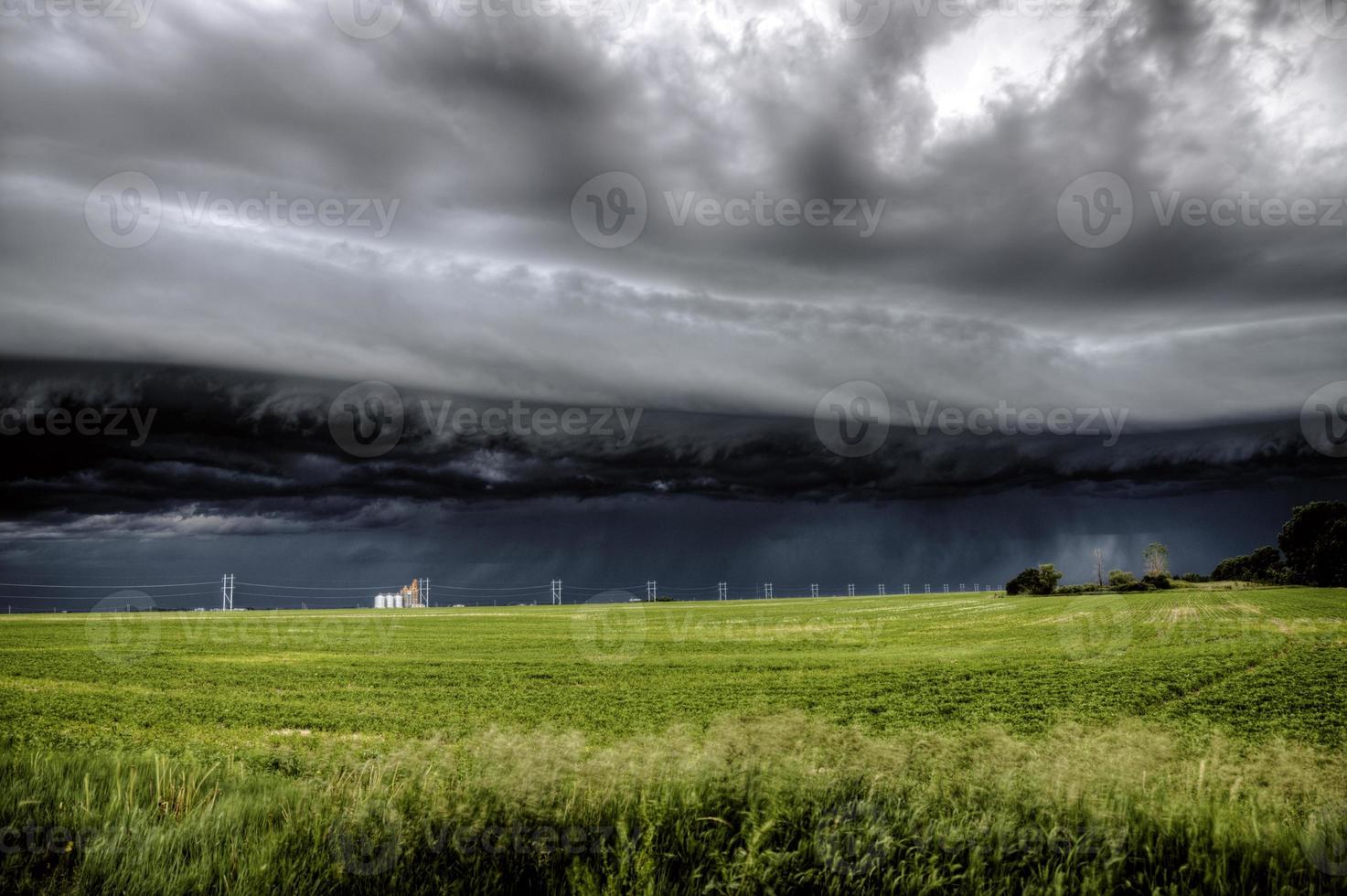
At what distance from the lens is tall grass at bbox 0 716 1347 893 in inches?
227

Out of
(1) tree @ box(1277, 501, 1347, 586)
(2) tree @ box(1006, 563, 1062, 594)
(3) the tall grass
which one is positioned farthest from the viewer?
(2) tree @ box(1006, 563, 1062, 594)

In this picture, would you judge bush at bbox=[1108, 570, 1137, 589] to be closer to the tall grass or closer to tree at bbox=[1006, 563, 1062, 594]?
tree at bbox=[1006, 563, 1062, 594]

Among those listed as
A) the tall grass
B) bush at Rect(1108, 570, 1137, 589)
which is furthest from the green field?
bush at Rect(1108, 570, 1137, 589)

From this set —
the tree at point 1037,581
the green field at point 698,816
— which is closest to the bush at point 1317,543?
the tree at point 1037,581

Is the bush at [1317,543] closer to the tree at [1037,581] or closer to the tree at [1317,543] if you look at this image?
the tree at [1317,543]

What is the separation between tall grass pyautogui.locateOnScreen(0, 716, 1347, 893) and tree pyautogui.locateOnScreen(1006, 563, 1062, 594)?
4971 inches

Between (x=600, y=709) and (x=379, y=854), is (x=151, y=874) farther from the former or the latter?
(x=600, y=709)

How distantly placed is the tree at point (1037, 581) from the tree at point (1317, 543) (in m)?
31.0

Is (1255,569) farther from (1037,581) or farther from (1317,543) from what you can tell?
(1037,581)

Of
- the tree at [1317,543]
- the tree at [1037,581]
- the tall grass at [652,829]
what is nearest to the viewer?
the tall grass at [652,829]

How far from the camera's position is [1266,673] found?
28.8m

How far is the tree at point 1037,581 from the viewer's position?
121062mm

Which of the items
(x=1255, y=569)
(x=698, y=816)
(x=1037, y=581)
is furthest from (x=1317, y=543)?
(x=698, y=816)

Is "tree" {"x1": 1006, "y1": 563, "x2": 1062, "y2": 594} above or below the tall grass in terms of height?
below
